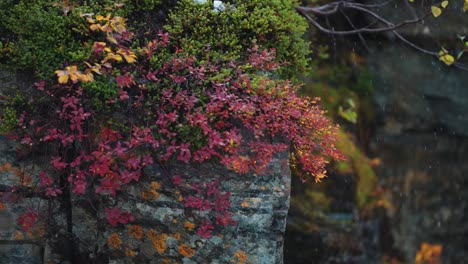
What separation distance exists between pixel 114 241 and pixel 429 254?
4.11 metres

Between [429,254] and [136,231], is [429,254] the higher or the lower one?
the lower one

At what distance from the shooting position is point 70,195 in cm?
303

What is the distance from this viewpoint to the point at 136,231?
283cm

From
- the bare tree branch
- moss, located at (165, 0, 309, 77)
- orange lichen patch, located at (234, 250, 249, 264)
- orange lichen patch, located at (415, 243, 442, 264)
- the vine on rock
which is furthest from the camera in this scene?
orange lichen patch, located at (415, 243, 442, 264)

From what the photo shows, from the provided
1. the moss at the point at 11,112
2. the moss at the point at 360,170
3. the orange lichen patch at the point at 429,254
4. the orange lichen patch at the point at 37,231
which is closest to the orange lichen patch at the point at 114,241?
the orange lichen patch at the point at 37,231

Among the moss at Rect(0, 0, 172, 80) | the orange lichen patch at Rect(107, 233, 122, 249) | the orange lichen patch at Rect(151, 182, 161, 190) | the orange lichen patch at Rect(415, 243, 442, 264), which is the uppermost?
the moss at Rect(0, 0, 172, 80)

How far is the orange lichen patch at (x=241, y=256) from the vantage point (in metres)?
2.77

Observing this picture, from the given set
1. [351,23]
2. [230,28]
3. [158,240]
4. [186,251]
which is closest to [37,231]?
[158,240]

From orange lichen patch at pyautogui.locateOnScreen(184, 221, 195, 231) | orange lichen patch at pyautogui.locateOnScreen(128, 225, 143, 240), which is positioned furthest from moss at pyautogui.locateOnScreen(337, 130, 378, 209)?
orange lichen patch at pyautogui.locateOnScreen(128, 225, 143, 240)

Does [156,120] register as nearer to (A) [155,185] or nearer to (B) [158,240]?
(A) [155,185]

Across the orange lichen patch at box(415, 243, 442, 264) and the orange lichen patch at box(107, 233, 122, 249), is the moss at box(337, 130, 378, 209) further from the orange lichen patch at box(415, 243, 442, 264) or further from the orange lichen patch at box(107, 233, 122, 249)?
the orange lichen patch at box(107, 233, 122, 249)

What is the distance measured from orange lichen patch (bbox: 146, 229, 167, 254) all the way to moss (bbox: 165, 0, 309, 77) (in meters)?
1.00

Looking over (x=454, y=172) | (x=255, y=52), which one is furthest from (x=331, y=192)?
(x=255, y=52)

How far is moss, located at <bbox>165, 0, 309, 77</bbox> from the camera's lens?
2.96m
